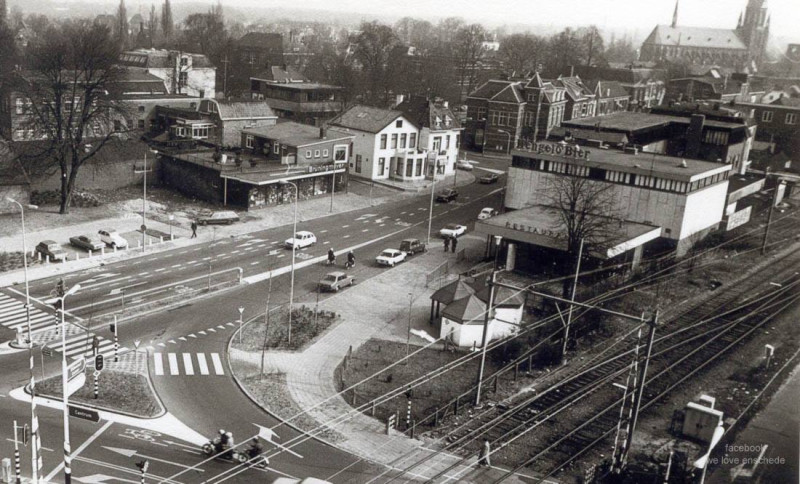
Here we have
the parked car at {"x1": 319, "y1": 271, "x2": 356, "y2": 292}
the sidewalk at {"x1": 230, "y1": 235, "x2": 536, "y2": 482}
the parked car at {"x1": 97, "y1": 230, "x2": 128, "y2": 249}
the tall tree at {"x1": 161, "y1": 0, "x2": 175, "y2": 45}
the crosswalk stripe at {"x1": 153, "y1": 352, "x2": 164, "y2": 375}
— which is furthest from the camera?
the tall tree at {"x1": 161, "y1": 0, "x2": 175, "y2": 45}

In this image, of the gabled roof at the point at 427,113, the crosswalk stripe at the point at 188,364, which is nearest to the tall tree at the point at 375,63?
the gabled roof at the point at 427,113

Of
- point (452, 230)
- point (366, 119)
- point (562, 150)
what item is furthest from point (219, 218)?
point (562, 150)

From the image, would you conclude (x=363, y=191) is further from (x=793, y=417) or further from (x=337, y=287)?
(x=793, y=417)

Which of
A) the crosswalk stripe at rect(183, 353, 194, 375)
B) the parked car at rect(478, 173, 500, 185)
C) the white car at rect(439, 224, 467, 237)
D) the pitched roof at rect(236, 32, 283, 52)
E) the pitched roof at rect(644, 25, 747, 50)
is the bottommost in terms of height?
the crosswalk stripe at rect(183, 353, 194, 375)

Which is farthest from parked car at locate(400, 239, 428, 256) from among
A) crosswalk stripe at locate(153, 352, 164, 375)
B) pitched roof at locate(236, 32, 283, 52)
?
pitched roof at locate(236, 32, 283, 52)

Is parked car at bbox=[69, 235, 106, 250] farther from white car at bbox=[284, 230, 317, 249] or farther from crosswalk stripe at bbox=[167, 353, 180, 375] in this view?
crosswalk stripe at bbox=[167, 353, 180, 375]

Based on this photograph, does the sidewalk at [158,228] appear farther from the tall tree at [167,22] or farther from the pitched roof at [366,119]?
the tall tree at [167,22]
